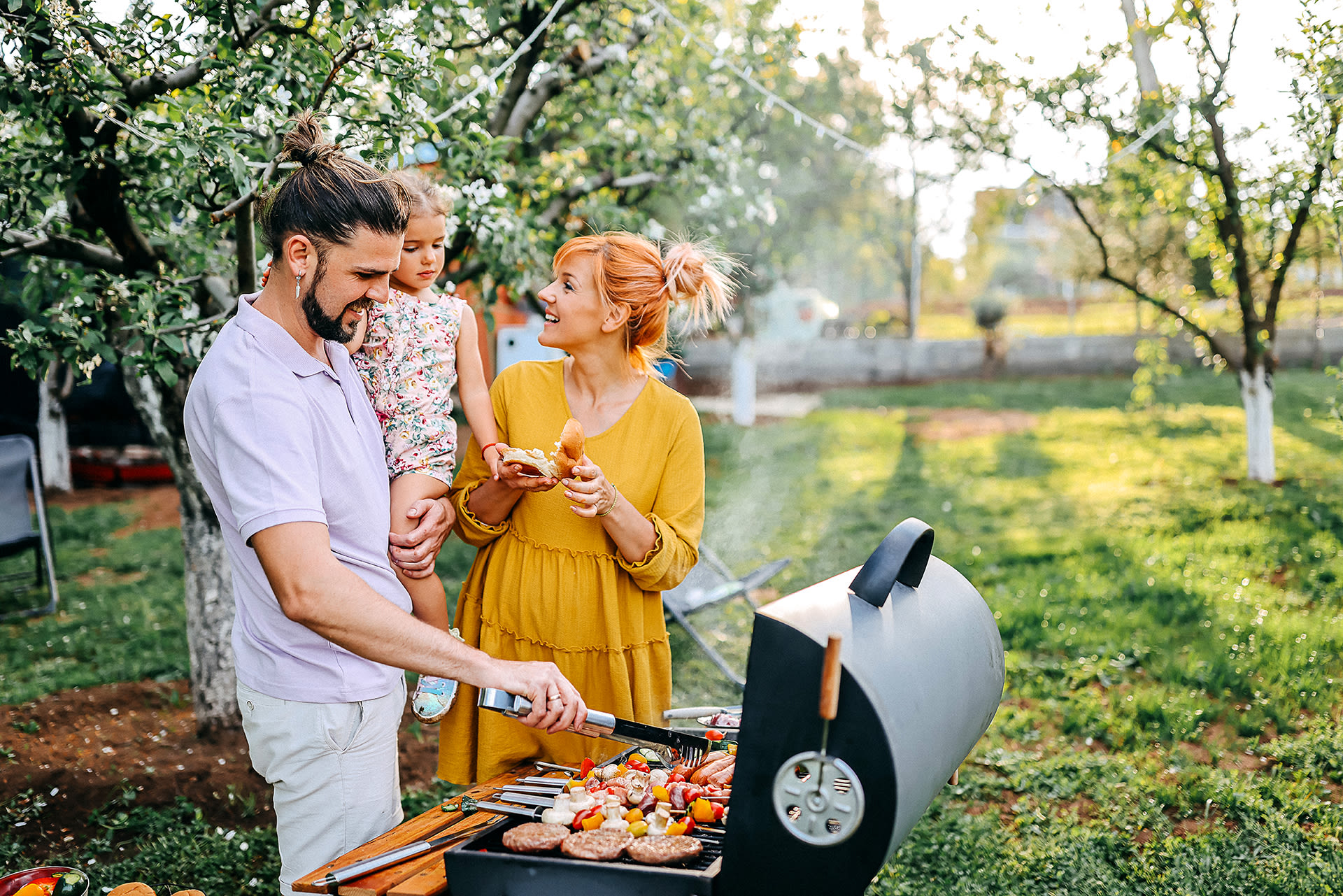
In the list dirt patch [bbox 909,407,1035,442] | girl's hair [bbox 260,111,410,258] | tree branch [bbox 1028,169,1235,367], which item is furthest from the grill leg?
dirt patch [bbox 909,407,1035,442]

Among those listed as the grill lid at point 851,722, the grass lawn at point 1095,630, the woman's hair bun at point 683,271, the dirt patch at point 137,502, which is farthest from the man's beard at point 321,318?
the dirt patch at point 137,502

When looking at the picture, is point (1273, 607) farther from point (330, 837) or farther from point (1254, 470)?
point (330, 837)

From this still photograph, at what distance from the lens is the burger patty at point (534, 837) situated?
1760 mm

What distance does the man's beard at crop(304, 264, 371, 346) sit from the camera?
184 centimetres

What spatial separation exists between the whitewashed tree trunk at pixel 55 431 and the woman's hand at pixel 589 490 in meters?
10.0

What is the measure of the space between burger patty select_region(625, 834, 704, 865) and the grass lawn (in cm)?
187

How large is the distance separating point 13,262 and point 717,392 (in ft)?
35.5

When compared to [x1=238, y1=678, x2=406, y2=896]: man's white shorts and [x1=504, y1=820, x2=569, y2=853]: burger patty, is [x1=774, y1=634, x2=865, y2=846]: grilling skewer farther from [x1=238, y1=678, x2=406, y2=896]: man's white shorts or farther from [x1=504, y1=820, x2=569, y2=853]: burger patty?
[x1=238, y1=678, x2=406, y2=896]: man's white shorts

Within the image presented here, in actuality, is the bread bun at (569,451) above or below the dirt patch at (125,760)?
above

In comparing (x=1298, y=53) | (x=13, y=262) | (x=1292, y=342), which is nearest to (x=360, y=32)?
(x=1298, y=53)

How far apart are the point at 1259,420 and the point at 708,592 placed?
5.32 m

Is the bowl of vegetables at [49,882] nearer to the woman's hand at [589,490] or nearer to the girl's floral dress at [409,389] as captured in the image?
the girl's floral dress at [409,389]

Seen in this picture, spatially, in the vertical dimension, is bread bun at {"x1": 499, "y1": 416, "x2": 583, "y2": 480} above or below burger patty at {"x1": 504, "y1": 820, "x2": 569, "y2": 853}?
above

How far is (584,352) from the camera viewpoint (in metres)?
2.55
